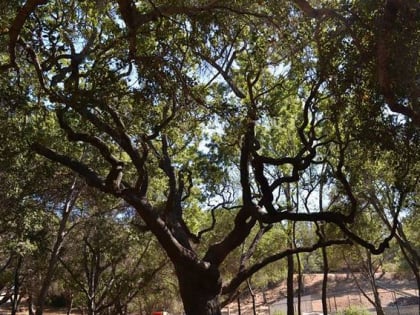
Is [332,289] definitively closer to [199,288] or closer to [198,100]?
[199,288]

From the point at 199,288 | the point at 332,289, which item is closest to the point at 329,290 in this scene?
the point at 332,289

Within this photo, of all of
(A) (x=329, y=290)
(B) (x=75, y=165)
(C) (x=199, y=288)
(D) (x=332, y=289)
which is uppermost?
(D) (x=332, y=289)

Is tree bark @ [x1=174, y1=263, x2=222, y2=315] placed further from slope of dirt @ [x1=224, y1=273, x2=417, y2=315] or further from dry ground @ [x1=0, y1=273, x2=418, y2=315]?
slope of dirt @ [x1=224, y1=273, x2=417, y2=315]

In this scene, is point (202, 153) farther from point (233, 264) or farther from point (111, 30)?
point (233, 264)

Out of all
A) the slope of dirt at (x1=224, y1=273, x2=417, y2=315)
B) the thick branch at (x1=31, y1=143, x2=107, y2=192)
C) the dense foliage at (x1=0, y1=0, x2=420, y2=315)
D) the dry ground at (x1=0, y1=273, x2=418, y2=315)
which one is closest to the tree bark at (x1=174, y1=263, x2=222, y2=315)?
the dense foliage at (x1=0, y1=0, x2=420, y2=315)

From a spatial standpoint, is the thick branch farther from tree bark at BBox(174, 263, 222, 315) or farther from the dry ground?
the dry ground

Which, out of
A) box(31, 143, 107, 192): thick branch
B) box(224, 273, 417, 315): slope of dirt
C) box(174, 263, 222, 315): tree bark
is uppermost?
box(224, 273, 417, 315): slope of dirt

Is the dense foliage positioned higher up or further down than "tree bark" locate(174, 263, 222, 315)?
higher up

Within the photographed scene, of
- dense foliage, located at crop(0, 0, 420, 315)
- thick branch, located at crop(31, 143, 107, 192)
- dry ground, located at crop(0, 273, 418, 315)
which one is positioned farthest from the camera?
dry ground, located at crop(0, 273, 418, 315)

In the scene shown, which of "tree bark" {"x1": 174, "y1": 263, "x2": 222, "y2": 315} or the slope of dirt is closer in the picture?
"tree bark" {"x1": 174, "y1": 263, "x2": 222, "y2": 315}

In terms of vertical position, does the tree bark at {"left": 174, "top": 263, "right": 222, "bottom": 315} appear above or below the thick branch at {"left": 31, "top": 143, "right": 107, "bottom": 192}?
below

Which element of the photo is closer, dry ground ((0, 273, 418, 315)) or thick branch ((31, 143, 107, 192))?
thick branch ((31, 143, 107, 192))

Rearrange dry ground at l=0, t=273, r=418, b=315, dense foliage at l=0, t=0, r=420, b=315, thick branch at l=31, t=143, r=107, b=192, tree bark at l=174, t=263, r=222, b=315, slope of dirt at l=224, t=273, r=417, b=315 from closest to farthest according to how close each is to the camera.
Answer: dense foliage at l=0, t=0, r=420, b=315
thick branch at l=31, t=143, r=107, b=192
tree bark at l=174, t=263, r=222, b=315
dry ground at l=0, t=273, r=418, b=315
slope of dirt at l=224, t=273, r=417, b=315

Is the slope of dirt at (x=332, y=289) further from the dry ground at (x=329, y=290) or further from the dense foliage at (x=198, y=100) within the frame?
the dense foliage at (x=198, y=100)
